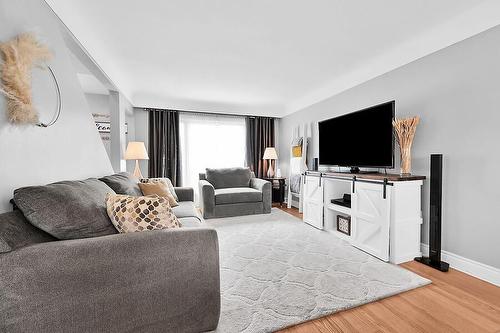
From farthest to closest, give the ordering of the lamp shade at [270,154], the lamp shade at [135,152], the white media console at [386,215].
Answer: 1. the lamp shade at [270,154]
2. the lamp shade at [135,152]
3. the white media console at [386,215]

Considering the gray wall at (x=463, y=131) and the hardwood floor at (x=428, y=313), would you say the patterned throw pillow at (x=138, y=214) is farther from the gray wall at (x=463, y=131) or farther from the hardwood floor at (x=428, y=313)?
the gray wall at (x=463, y=131)

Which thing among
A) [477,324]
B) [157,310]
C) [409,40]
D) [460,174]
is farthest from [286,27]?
[477,324]

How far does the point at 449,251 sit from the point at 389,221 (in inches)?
25.6

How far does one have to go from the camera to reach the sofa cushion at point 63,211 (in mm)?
1103

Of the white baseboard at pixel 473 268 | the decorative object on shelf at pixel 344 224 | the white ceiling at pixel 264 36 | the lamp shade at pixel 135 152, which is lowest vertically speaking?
the white baseboard at pixel 473 268

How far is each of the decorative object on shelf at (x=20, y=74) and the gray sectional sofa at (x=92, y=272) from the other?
19.5 inches

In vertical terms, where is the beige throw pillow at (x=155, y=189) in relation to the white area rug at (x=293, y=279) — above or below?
above

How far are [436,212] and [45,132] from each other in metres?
3.41

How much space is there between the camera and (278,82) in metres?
3.93

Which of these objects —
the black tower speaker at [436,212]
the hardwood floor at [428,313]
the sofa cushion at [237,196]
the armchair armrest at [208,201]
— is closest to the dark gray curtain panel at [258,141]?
the sofa cushion at [237,196]

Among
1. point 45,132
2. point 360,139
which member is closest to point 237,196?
point 360,139

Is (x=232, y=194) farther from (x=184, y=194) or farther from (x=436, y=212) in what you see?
(x=436, y=212)

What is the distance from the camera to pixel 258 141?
566cm

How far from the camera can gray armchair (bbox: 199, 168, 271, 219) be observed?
4016 mm
